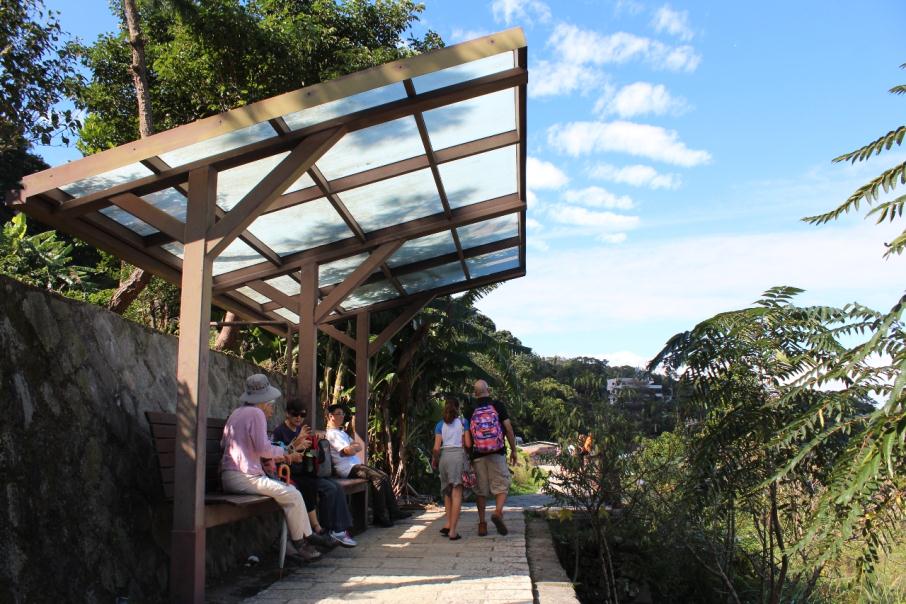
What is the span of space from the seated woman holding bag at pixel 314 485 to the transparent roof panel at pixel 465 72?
304 centimetres

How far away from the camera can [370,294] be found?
10.6 m

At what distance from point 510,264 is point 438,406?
202 inches

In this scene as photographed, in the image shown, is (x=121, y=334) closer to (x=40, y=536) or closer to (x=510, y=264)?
(x=40, y=536)

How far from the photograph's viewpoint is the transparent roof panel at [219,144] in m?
5.18

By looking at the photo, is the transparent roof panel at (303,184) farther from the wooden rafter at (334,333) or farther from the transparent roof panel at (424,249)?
the wooden rafter at (334,333)

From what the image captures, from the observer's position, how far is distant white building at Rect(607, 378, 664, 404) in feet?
24.6

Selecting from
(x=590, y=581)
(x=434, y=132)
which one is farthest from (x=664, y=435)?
(x=434, y=132)

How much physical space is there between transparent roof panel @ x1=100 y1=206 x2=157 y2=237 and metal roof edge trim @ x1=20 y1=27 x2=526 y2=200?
104 cm

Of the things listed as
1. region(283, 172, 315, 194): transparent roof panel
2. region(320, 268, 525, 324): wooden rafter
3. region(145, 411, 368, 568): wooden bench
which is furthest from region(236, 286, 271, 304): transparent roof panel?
region(145, 411, 368, 568): wooden bench

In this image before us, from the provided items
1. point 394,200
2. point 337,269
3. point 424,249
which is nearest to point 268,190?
point 394,200

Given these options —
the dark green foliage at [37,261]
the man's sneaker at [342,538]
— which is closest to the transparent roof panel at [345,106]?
the man's sneaker at [342,538]

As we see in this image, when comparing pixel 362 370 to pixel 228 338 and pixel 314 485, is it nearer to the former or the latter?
pixel 228 338

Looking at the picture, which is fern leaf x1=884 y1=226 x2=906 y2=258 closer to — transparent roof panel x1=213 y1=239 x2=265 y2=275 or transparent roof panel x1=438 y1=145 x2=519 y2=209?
transparent roof panel x1=438 y1=145 x2=519 y2=209

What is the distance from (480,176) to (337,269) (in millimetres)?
2418
